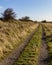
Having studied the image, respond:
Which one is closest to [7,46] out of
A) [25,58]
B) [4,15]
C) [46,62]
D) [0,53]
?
[0,53]

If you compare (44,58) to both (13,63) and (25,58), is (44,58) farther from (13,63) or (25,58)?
(13,63)

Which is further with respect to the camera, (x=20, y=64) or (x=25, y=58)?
(x=25, y=58)

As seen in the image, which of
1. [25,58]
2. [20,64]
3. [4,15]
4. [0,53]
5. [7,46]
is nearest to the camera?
[20,64]

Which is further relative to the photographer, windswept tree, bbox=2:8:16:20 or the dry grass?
windswept tree, bbox=2:8:16:20

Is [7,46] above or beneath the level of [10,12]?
beneath

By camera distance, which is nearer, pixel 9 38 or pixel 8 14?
pixel 9 38

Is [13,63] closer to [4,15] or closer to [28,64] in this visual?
[28,64]

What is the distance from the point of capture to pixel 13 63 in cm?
1449

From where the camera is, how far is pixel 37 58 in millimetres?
15977

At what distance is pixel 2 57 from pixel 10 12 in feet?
192

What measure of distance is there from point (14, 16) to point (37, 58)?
6048 centimetres

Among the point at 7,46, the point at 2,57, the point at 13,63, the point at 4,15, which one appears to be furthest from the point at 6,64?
the point at 4,15

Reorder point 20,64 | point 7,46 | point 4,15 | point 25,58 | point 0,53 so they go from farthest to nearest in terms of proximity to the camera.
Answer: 1. point 4,15
2. point 7,46
3. point 0,53
4. point 25,58
5. point 20,64

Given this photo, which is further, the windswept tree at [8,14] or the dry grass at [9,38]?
the windswept tree at [8,14]
